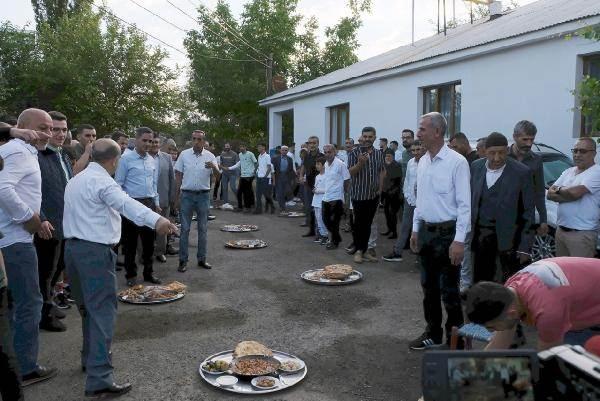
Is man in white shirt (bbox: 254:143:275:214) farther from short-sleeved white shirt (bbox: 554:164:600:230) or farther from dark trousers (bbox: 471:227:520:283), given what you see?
short-sleeved white shirt (bbox: 554:164:600:230)

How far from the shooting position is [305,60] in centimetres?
3684

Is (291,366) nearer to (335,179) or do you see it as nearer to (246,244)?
(335,179)

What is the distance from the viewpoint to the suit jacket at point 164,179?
366 inches

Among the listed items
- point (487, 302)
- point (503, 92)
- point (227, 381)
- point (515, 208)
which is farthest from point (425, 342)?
point (503, 92)

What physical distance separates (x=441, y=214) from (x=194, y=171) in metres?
4.68

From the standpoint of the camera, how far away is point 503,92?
1181cm

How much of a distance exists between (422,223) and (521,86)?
24.7ft

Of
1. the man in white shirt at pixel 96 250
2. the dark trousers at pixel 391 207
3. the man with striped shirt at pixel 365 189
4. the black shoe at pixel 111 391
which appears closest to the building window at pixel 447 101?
the dark trousers at pixel 391 207

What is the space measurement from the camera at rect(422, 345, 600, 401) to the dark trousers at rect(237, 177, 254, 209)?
14.6 m

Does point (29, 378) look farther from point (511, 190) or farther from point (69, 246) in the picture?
point (511, 190)

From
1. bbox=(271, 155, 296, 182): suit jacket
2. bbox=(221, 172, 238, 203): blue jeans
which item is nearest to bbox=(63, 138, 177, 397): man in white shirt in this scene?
bbox=(271, 155, 296, 182): suit jacket

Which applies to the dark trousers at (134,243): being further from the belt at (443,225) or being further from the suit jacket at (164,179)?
the belt at (443,225)

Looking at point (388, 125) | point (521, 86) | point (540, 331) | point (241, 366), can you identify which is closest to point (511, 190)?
point (540, 331)

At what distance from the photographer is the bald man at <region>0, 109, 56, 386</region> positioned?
4199 millimetres
